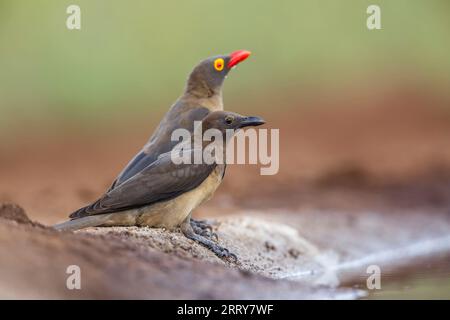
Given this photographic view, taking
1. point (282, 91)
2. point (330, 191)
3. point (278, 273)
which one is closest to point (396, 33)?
point (282, 91)

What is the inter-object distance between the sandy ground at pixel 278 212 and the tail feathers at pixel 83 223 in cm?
16

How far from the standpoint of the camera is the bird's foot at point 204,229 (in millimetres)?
8117

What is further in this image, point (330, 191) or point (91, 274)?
point (330, 191)

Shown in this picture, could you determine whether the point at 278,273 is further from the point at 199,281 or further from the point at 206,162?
the point at 199,281

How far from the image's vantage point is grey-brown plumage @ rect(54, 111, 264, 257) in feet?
24.3

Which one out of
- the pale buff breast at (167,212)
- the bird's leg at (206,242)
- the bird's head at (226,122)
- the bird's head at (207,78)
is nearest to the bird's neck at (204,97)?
the bird's head at (207,78)

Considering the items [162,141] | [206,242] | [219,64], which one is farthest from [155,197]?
[219,64]

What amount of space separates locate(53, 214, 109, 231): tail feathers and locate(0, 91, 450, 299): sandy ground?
0.16 metres

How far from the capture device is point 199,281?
5660 mm

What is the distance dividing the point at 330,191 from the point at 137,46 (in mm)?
7649

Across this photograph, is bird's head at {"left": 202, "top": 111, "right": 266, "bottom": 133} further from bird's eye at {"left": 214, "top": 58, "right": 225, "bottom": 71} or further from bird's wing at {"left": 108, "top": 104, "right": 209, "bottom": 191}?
bird's eye at {"left": 214, "top": 58, "right": 225, "bottom": 71}

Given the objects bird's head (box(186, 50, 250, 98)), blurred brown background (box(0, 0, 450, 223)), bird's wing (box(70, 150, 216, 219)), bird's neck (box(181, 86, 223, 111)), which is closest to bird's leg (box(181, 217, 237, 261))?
bird's wing (box(70, 150, 216, 219))
